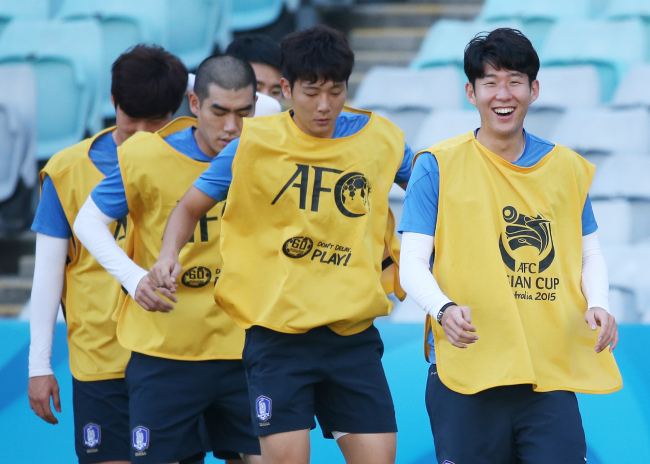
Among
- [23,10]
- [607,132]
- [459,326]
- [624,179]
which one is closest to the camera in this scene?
[459,326]

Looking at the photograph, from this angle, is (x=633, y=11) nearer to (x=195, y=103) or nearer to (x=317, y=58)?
(x=195, y=103)

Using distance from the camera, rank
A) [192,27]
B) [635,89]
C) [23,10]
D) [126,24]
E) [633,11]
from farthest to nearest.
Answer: [23,10] → [192,27] → [633,11] → [126,24] → [635,89]

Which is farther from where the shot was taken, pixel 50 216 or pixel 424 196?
pixel 50 216

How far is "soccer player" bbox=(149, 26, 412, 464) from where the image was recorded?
2.77 meters

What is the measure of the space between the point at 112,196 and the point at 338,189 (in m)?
0.77

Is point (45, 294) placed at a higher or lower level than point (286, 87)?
lower

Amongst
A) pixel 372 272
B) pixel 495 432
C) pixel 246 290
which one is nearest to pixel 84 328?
pixel 246 290

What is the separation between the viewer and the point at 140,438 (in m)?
3.04

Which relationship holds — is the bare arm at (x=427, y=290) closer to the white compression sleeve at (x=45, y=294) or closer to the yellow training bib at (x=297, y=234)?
the yellow training bib at (x=297, y=234)

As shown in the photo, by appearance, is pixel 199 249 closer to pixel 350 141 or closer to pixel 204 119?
pixel 204 119

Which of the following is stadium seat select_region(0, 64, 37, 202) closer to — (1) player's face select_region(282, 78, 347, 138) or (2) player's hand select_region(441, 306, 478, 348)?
(1) player's face select_region(282, 78, 347, 138)

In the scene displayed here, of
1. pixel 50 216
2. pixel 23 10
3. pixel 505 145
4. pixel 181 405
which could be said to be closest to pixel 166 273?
pixel 181 405

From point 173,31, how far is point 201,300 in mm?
4698

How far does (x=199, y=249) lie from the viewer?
3.09 m
